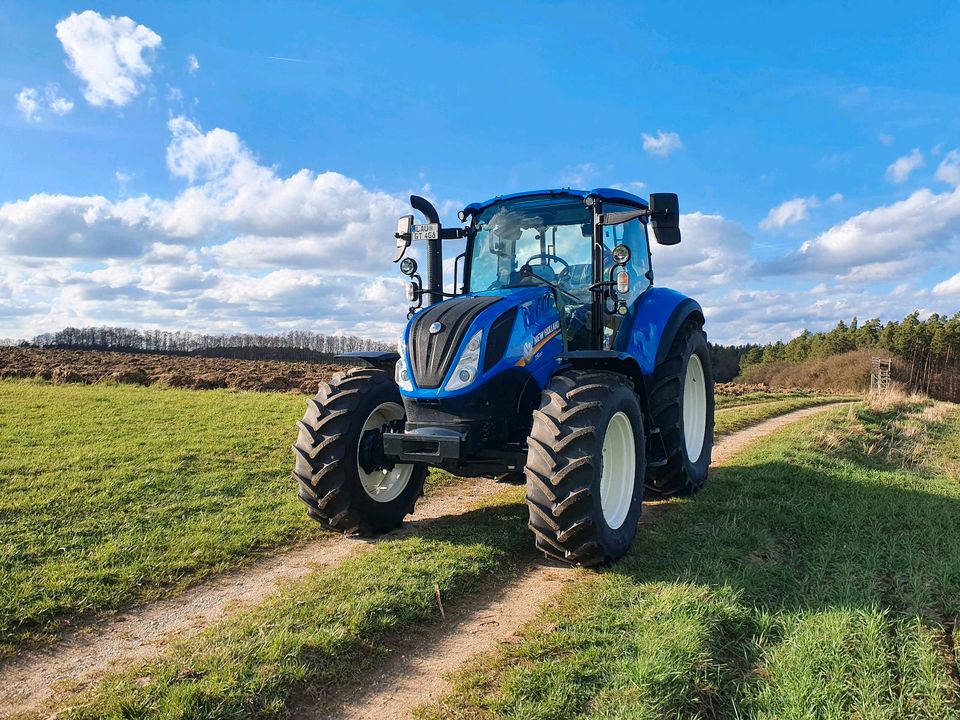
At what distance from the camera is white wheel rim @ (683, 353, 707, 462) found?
26.5 ft

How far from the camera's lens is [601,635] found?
3787mm

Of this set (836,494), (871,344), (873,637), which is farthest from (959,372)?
(873,637)

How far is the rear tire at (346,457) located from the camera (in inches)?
212

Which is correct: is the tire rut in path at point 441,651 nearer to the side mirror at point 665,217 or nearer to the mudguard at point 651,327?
the mudguard at point 651,327

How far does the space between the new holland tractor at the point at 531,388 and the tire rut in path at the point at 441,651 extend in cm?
36

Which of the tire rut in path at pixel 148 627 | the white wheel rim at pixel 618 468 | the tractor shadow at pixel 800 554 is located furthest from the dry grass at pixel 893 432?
the tire rut in path at pixel 148 627

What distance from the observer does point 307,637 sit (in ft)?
12.0

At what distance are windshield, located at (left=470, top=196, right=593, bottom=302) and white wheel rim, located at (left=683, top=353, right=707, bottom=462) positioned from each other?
2.51m

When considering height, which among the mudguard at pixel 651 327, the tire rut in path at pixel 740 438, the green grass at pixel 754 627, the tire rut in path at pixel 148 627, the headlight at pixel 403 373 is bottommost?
the tire rut in path at pixel 148 627

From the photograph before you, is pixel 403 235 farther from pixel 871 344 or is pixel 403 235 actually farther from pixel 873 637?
pixel 871 344

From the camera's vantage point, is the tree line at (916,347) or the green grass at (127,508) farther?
the tree line at (916,347)

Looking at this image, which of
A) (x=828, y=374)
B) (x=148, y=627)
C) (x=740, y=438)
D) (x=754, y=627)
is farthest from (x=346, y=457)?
(x=828, y=374)

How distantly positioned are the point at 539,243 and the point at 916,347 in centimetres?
6866

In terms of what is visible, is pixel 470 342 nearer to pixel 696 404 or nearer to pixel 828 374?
pixel 696 404
